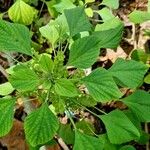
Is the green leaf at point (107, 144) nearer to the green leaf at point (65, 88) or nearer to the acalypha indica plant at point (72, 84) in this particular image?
the acalypha indica plant at point (72, 84)

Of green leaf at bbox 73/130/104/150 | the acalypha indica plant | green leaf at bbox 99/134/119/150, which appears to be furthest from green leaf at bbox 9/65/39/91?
green leaf at bbox 99/134/119/150

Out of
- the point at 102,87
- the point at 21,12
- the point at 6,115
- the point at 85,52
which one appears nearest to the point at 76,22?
the point at 85,52

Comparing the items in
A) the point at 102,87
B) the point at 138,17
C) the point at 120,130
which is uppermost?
the point at 102,87

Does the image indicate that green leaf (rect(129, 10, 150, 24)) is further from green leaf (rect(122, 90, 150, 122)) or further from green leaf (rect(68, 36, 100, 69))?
green leaf (rect(68, 36, 100, 69))

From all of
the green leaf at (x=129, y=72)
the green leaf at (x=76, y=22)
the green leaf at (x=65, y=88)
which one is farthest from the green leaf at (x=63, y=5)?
the green leaf at (x=65, y=88)

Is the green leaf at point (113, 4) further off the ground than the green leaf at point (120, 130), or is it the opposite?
the green leaf at point (113, 4)

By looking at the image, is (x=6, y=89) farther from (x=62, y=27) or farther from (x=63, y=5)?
(x=63, y=5)
